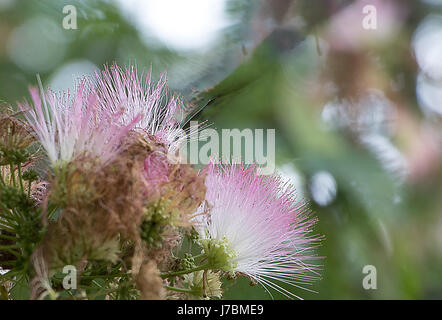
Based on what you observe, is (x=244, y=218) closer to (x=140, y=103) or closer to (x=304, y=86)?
(x=140, y=103)

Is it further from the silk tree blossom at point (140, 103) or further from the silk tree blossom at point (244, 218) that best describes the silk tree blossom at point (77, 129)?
the silk tree blossom at point (244, 218)

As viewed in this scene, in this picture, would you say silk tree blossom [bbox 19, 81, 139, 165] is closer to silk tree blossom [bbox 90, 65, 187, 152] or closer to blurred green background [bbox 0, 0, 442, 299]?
silk tree blossom [bbox 90, 65, 187, 152]

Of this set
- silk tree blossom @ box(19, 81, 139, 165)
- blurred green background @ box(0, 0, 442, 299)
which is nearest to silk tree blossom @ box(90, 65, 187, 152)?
silk tree blossom @ box(19, 81, 139, 165)

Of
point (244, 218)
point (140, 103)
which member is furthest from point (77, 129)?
point (244, 218)
